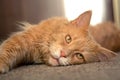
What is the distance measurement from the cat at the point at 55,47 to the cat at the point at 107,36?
386 mm

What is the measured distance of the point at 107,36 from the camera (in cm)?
189

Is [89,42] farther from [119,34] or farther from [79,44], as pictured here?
[119,34]

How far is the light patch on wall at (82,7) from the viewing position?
257 centimetres

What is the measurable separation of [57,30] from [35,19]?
987 millimetres

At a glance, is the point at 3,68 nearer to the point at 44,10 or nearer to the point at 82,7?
the point at 44,10

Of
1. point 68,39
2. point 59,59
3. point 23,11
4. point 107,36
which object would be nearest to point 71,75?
point 59,59

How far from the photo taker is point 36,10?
241cm

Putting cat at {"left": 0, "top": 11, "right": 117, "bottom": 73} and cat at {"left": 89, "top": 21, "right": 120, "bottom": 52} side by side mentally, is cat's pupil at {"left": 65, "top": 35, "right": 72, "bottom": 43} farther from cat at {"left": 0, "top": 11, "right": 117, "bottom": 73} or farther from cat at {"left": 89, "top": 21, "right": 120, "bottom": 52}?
cat at {"left": 89, "top": 21, "right": 120, "bottom": 52}

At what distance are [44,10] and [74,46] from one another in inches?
47.6

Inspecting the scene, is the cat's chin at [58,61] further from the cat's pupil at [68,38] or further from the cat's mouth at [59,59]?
the cat's pupil at [68,38]

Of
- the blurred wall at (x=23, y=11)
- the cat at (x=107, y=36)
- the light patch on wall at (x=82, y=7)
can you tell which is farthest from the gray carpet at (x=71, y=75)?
the light patch on wall at (x=82, y=7)

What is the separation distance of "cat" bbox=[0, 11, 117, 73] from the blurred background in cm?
83

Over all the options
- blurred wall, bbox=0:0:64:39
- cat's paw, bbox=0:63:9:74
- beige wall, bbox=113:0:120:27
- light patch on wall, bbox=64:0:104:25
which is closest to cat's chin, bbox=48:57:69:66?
cat's paw, bbox=0:63:9:74

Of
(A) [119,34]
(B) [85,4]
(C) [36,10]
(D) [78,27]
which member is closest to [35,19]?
(C) [36,10]
